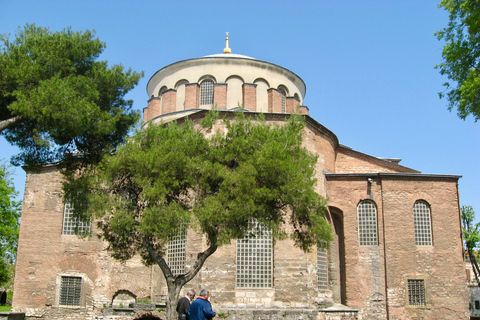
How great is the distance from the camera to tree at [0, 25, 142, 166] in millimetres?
10562

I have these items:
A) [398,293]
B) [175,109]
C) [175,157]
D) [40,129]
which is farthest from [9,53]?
[398,293]

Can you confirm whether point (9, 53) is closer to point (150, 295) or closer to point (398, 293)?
point (150, 295)

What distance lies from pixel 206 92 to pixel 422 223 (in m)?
10.8

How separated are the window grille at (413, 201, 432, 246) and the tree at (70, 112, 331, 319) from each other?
8.79 m

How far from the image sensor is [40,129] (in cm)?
1109

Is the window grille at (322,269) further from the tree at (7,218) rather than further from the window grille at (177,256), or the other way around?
the tree at (7,218)

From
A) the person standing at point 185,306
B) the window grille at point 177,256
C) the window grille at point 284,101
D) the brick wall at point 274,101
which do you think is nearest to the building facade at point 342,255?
the window grille at point 177,256

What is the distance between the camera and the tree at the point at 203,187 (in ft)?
34.3

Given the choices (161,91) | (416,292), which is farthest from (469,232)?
(161,91)

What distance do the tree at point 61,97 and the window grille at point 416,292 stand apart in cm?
1225

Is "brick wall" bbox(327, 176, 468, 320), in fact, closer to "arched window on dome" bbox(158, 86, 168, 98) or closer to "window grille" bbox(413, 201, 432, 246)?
"window grille" bbox(413, 201, 432, 246)

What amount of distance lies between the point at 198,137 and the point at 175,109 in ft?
33.2

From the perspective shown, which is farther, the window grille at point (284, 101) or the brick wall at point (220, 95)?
the window grille at point (284, 101)

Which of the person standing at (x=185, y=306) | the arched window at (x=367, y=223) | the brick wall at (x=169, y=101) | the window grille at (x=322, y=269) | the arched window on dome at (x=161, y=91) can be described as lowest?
the person standing at (x=185, y=306)
